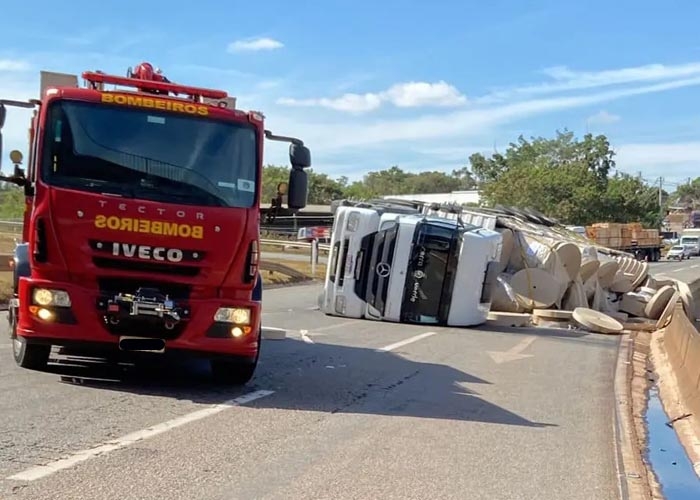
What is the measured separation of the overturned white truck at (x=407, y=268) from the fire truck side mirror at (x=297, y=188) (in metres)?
8.11

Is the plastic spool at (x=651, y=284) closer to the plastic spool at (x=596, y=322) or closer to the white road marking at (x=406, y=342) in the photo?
the plastic spool at (x=596, y=322)

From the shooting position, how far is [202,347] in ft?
26.9

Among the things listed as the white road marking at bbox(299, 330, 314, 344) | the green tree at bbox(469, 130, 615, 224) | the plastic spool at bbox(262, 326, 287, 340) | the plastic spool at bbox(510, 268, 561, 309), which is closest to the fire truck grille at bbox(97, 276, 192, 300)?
the plastic spool at bbox(262, 326, 287, 340)

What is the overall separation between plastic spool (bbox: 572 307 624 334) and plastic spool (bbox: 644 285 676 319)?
5.26 metres

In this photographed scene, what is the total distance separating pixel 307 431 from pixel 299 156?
2998mm

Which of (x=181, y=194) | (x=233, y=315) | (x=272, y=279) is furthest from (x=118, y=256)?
(x=272, y=279)

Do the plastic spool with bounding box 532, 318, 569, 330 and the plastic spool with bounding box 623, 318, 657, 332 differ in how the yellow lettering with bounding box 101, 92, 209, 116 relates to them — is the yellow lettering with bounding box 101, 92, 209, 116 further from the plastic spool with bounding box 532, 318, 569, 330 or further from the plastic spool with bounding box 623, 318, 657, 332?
the plastic spool with bounding box 623, 318, 657, 332

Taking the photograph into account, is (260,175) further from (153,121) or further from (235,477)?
(235,477)

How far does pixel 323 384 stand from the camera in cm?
965

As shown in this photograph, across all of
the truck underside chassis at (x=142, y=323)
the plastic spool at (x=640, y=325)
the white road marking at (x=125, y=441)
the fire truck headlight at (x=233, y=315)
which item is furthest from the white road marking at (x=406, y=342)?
the plastic spool at (x=640, y=325)

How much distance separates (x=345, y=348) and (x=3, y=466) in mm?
7710

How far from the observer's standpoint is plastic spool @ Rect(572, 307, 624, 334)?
19.2 metres

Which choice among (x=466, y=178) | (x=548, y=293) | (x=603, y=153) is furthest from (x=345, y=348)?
(x=466, y=178)

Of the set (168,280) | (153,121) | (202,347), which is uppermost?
(153,121)
